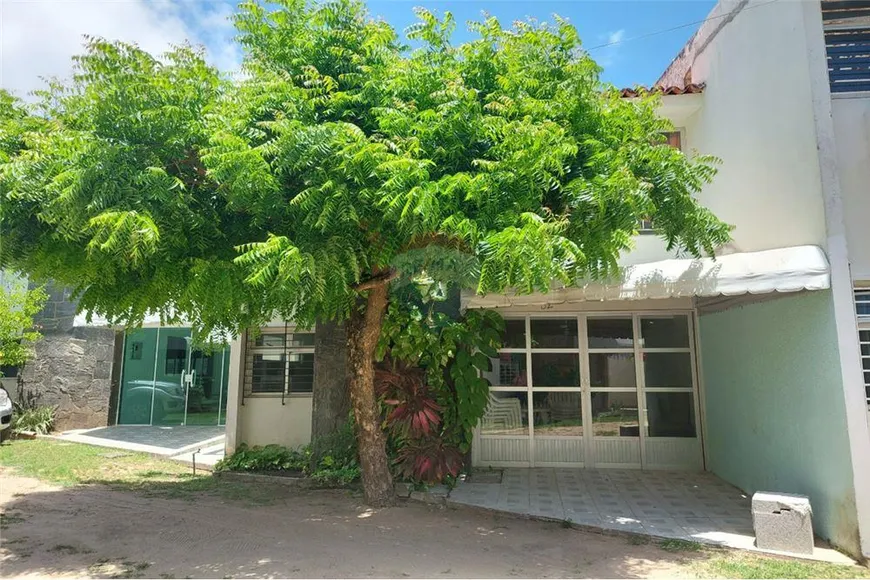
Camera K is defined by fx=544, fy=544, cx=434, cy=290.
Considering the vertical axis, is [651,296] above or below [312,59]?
below

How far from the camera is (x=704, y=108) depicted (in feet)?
27.7

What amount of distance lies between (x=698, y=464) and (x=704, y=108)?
5.70 m

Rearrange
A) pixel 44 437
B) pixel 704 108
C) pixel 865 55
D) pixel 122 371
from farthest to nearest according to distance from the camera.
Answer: pixel 122 371 < pixel 44 437 < pixel 704 108 < pixel 865 55

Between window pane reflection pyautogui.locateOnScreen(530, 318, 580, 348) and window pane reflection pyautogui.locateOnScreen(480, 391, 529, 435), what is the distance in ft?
3.26

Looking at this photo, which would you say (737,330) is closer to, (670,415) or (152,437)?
(670,415)

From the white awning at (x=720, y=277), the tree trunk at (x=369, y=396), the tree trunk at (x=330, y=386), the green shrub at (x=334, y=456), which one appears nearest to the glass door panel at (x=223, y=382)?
the tree trunk at (x=330, y=386)

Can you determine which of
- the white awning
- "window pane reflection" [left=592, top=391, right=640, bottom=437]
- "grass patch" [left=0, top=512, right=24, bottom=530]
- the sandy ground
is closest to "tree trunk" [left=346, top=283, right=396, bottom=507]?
the sandy ground

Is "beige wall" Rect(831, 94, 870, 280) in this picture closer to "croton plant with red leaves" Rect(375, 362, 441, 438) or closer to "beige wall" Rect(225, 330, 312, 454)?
"croton plant with red leaves" Rect(375, 362, 441, 438)

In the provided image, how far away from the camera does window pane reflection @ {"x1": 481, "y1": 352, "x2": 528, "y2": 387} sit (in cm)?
943

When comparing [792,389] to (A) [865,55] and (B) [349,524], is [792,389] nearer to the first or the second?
(A) [865,55]

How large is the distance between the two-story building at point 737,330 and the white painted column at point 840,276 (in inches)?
0.6

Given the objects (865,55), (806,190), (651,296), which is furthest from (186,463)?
(865,55)

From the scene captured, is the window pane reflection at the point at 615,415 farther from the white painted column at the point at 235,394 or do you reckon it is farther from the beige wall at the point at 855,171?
the white painted column at the point at 235,394

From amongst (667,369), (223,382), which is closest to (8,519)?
(223,382)
